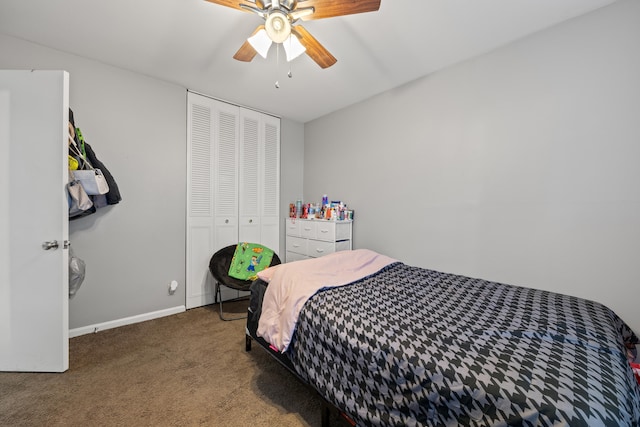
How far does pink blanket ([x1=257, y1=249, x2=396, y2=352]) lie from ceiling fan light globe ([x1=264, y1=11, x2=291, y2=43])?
61.1 inches

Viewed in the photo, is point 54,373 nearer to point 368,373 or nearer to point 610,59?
point 368,373

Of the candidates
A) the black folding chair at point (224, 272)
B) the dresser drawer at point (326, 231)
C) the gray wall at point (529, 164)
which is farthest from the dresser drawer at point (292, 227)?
the gray wall at point (529, 164)

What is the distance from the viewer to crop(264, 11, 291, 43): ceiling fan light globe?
1.53 metres

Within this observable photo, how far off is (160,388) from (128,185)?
191 centimetres

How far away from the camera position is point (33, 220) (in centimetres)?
178

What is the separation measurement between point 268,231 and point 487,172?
2.74 meters

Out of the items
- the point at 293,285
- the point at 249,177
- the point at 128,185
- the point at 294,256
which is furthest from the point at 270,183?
the point at 293,285

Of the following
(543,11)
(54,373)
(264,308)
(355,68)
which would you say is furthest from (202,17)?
(54,373)

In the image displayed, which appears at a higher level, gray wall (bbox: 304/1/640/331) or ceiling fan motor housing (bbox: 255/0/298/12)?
ceiling fan motor housing (bbox: 255/0/298/12)

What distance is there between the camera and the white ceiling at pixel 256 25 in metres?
1.73

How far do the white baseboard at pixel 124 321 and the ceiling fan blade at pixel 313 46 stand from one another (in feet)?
9.67

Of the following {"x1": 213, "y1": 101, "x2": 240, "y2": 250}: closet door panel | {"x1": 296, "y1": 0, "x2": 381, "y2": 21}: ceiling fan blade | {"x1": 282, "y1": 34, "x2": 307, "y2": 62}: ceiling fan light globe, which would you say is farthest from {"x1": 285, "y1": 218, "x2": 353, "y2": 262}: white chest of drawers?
{"x1": 296, "y1": 0, "x2": 381, "y2": 21}: ceiling fan blade

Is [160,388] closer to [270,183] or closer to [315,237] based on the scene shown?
[315,237]

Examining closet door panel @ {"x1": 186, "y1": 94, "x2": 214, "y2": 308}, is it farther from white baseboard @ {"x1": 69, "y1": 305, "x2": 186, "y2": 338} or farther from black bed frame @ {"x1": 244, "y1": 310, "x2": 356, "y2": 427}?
black bed frame @ {"x1": 244, "y1": 310, "x2": 356, "y2": 427}
